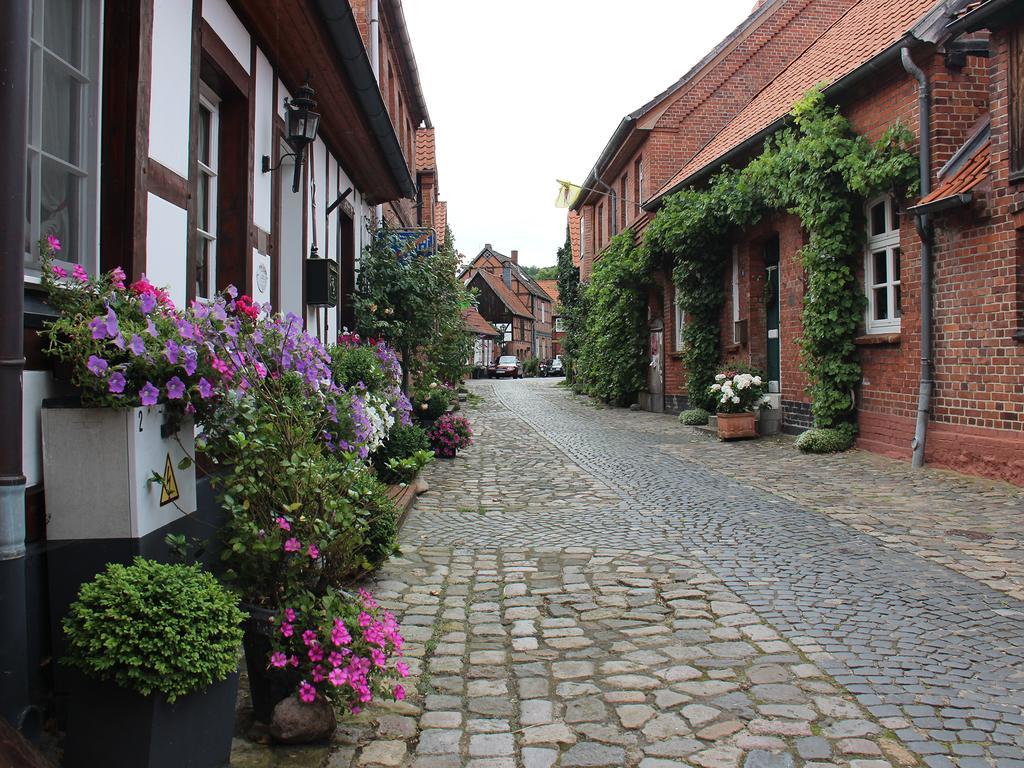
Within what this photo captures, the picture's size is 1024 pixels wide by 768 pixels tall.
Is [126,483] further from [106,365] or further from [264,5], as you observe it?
[264,5]

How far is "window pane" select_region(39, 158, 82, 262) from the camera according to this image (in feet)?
10.1

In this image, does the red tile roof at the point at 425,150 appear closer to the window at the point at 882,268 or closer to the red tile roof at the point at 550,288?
the window at the point at 882,268

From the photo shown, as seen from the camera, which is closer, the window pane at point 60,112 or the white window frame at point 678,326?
the window pane at point 60,112

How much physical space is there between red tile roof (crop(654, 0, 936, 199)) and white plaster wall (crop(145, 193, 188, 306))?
328 inches

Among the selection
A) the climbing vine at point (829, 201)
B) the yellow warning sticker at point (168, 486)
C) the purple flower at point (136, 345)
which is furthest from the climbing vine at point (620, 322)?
the purple flower at point (136, 345)

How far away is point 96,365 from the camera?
2621 millimetres

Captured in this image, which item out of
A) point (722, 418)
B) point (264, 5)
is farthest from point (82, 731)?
point (722, 418)

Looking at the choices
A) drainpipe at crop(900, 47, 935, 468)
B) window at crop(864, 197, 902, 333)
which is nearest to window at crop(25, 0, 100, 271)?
drainpipe at crop(900, 47, 935, 468)

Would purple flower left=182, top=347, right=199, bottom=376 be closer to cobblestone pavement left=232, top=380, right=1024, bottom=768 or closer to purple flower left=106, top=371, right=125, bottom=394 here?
purple flower left=106, top=371, right=125, bottom=394

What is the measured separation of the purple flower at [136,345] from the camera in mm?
2712

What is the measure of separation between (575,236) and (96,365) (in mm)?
32254

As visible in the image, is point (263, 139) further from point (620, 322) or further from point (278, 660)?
point (620, 322)

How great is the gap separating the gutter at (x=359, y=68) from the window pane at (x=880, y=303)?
6.01 meters

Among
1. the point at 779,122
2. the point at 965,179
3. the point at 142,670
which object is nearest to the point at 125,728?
the point at 142,670
